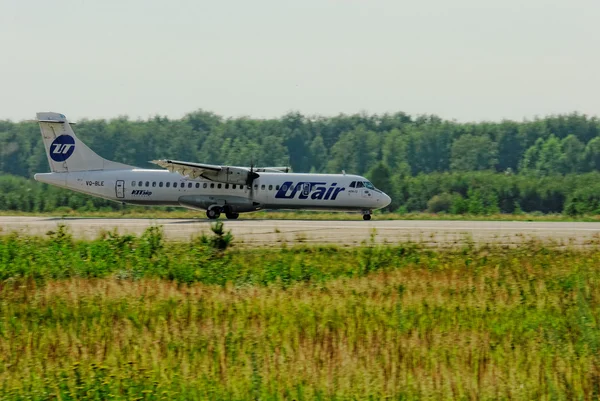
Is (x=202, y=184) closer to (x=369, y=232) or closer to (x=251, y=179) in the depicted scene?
(x=251, y=179)

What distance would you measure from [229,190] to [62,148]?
9278 mm

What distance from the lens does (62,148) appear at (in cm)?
4391

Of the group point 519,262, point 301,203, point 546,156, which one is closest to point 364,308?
point 519,262

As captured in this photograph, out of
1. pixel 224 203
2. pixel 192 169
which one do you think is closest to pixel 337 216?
pixel 224 203

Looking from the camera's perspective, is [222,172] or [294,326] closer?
[294,326]

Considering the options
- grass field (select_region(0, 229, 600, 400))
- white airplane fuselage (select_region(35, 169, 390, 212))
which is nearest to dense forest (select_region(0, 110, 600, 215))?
white airplane fuselage (select_region(35, 169, 390, 212))

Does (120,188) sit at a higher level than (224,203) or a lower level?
higher

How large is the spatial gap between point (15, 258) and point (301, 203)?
21688 millimetres

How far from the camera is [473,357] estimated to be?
11.1 m

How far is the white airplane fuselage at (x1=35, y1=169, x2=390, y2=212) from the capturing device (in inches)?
1609

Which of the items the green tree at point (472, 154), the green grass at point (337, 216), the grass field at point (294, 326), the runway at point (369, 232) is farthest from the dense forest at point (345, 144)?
the grass field at point (294, 326)

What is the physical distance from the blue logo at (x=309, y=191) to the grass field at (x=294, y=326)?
19.0 m

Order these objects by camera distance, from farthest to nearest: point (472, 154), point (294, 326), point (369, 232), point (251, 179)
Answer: point (472, 154) → point (251, 179) → point (369, 232) → point (294, 326)

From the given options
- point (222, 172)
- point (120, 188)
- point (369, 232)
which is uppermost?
point (222, 172)
